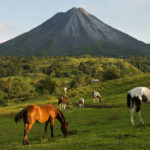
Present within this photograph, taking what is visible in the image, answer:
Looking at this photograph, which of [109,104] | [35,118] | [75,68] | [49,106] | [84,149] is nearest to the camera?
[84,149]

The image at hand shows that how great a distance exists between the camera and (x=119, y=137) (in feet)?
41.4

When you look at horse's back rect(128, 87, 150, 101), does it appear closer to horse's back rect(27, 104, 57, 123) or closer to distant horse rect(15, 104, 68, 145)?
distant horse rect(15, 104, 68, 145)

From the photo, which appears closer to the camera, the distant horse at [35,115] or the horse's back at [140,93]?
the distant horse at [35,115]

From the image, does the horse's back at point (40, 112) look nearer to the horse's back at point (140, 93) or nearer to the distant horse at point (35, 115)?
the distant horse at point (35, 115)

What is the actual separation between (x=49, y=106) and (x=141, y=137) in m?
6.89

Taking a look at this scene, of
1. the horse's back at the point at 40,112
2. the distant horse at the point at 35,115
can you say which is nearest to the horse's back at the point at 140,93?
the distant horse at the point at 35,115

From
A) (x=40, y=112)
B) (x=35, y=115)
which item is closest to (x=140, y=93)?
(x=40, y=112)

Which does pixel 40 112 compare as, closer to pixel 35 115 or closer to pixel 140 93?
pixel 35 115

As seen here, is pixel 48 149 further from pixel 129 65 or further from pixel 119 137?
pixel 129 65

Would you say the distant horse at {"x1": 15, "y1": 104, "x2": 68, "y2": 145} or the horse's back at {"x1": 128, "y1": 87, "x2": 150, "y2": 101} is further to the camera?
the horse's back at {"x1": 128, "y1": 87, "x2": 150, "y2": 101}

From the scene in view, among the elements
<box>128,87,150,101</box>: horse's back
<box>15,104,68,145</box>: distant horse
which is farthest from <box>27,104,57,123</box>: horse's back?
<box>128,87,150,101</box>: horse's back

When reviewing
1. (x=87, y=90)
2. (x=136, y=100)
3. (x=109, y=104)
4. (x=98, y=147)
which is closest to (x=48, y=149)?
(x=98, y=147)

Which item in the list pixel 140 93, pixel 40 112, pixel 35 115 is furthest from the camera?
pixel 140 93

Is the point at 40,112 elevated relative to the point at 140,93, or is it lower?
lower
